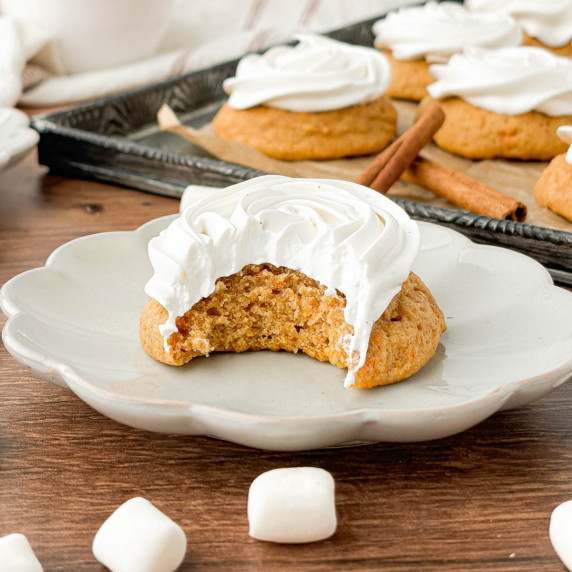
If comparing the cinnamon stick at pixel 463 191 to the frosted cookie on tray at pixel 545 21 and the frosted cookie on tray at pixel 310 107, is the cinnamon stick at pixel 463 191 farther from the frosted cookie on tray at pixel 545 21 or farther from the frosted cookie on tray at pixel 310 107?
Answer: the frosted cookie on tray at pixel 545 21

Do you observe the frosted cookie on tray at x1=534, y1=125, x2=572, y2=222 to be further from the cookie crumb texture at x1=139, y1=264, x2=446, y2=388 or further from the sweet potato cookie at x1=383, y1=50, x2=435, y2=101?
the sweet potato cookie at x1=383, y1=50, x2=435, y2=101

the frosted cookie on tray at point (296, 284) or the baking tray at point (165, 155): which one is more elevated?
the frosted cookie on tray at point (296, 284)

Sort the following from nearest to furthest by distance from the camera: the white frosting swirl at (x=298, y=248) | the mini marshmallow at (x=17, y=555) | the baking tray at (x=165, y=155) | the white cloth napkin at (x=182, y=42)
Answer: the mini marshmallow at (x=17, y=555) → the white frosting swirl at (x=298, y=248) → the baking tray at (x=165, y=155) → the white cloth napkin at (x=182, y=42)

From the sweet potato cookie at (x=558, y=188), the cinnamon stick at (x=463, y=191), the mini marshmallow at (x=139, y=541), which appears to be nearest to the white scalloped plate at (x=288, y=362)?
the mini marshmallow at (x=139, y=541)

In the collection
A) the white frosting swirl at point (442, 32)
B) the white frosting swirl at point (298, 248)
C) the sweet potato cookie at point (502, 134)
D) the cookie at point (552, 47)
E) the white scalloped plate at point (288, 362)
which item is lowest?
the cookie at point (552, 47)

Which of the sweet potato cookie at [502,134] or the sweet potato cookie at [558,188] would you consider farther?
the sweet potato cookie at [502,134]
